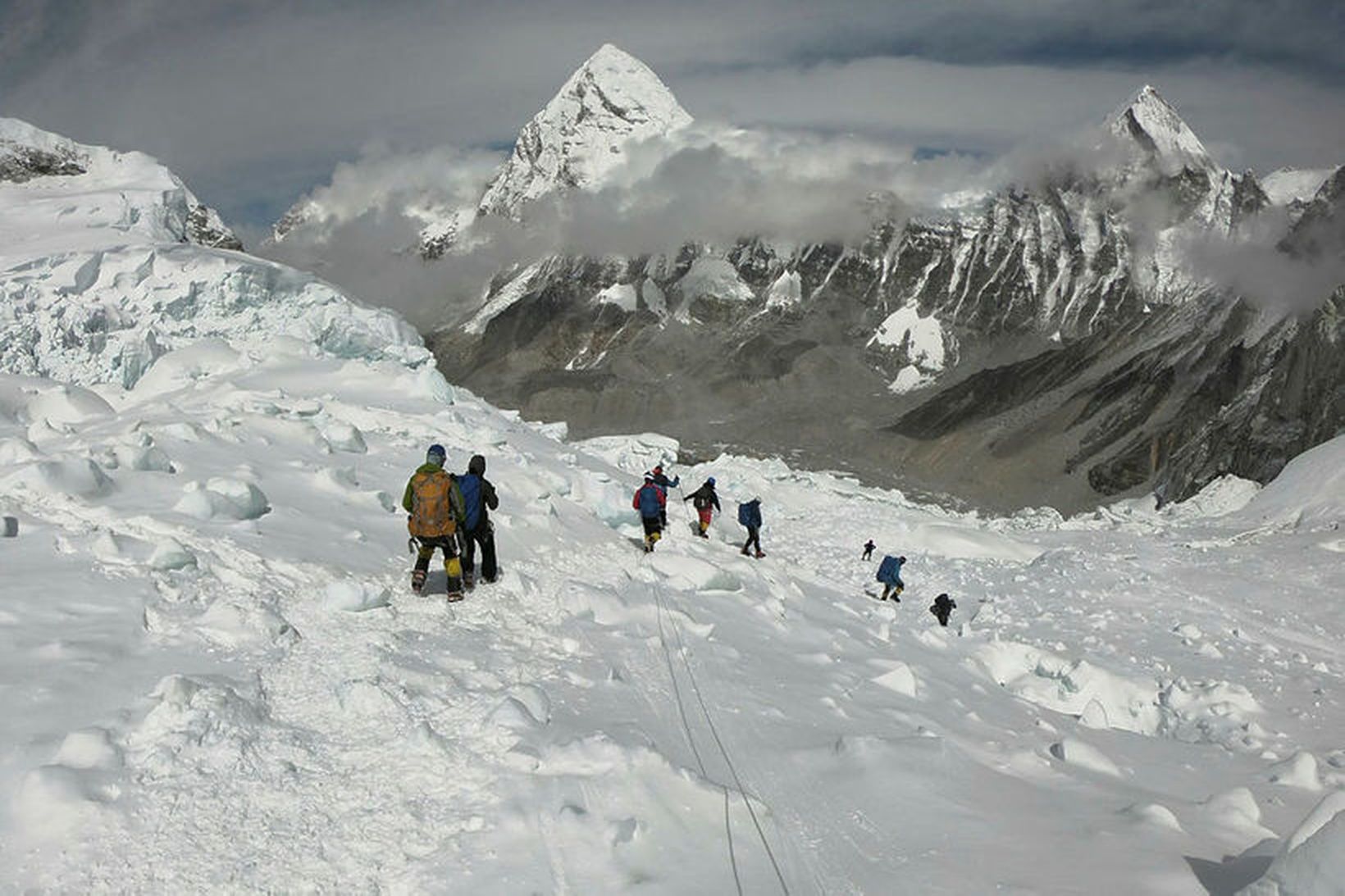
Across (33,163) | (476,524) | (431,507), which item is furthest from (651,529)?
(33,163)

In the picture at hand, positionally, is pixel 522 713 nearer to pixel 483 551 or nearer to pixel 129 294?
pixel 483 551

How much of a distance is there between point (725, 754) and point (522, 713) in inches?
58.0

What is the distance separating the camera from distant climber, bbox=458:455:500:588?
10430mm

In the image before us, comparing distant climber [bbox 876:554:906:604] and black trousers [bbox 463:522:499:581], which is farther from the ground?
black trousers [bbox 463:522:499:581]

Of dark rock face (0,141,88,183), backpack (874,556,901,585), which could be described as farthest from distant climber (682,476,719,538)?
dark rock face (0,141,88,183)

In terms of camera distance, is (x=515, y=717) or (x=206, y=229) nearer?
(x=515, y=717)

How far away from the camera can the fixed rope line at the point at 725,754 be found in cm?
A: 549

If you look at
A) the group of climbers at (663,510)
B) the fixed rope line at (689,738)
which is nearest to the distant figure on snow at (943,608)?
the group of climbers at (663,510)

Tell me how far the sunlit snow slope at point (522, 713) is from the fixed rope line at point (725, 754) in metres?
0.03

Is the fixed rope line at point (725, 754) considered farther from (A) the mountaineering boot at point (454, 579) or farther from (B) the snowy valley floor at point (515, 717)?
(A) the mountaineering boot at point (454, 579)

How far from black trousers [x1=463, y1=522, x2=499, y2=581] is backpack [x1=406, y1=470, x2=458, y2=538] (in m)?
0.70

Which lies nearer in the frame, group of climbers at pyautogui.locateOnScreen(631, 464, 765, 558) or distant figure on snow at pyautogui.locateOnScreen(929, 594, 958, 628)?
group of climbers at pyautogui.locateOnScreen(631, 464, 765, 558)

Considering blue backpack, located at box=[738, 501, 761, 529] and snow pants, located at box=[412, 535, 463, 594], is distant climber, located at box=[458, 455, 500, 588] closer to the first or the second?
snow pants, located at box=[412, 535, 463, 594]

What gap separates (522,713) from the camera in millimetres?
6605
